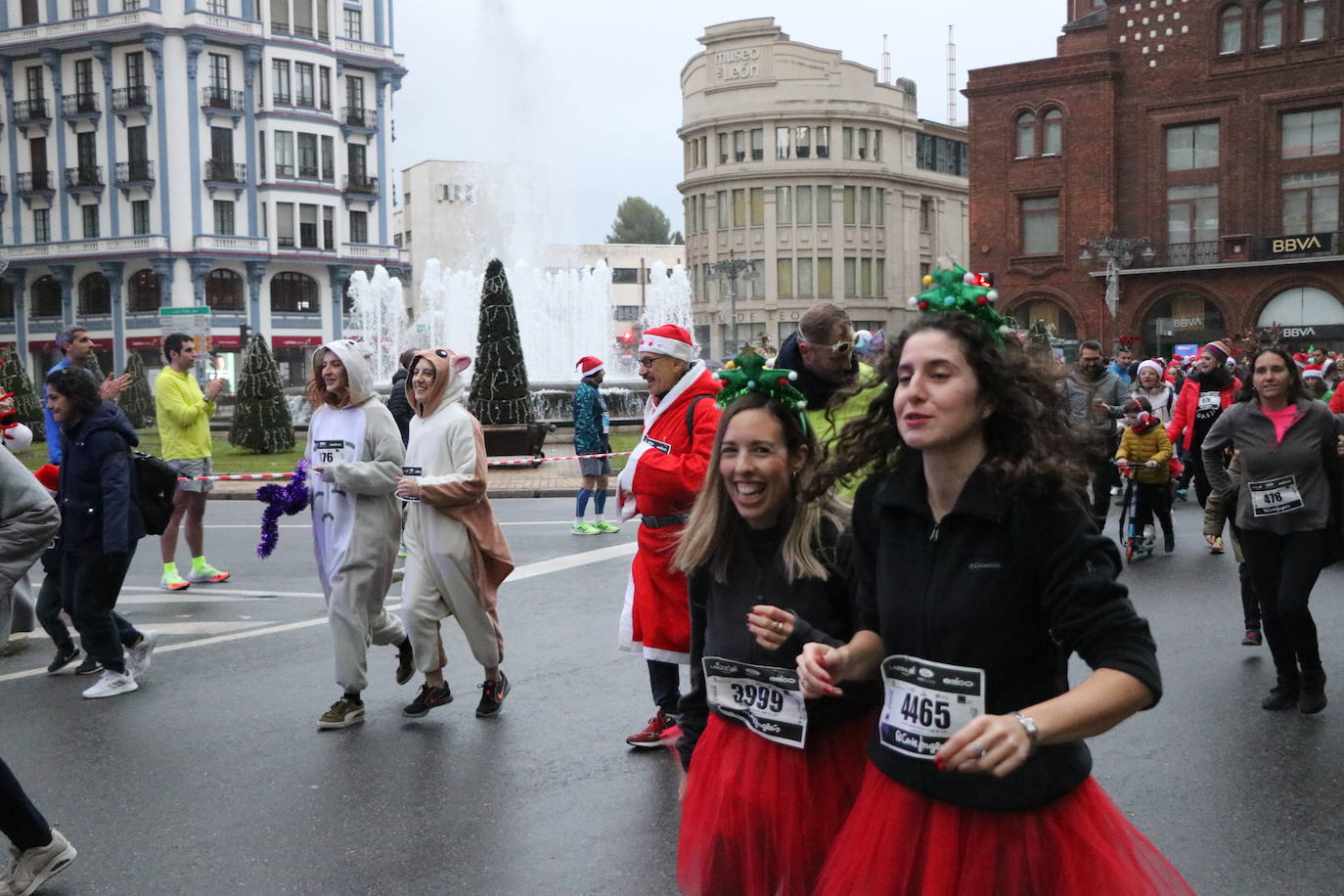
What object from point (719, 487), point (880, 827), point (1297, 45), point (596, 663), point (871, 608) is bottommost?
point (596, 663)

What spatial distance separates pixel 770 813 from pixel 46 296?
69.1 metres

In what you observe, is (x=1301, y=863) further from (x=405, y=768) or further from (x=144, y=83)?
(x=144, y=83)

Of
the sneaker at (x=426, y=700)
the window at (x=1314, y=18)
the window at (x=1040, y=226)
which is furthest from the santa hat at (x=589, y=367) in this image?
the window at (x=1314, y=18)

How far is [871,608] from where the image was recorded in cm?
291

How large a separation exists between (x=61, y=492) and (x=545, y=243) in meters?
48.1

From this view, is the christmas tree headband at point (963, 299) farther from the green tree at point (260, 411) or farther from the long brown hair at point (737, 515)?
the green tree at point (260, 411)

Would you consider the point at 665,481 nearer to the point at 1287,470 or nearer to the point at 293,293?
the point at 1287,470

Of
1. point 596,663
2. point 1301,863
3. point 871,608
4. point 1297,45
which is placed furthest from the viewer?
point 1297,45

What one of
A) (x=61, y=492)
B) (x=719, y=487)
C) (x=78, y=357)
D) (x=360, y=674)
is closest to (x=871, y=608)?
(x=719, y=487)

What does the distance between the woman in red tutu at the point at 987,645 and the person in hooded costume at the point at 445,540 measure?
13.3 ft

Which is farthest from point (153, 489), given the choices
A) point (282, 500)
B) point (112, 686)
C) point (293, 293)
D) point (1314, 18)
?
point (293, 293)

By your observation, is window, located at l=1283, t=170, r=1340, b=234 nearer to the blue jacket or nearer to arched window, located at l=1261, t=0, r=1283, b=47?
arched window, located at l=1261, t=0, r=1283, b=47

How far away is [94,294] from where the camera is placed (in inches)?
2489

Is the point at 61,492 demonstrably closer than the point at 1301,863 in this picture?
No
